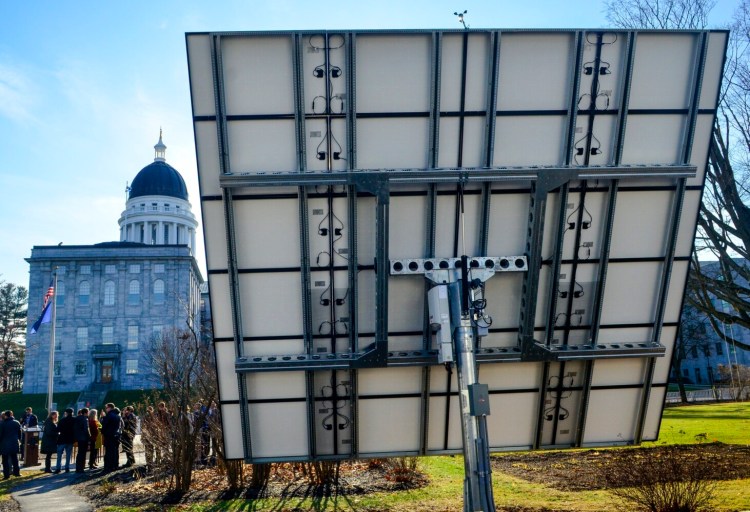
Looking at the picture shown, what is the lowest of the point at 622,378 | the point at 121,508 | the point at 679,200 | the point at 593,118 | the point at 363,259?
the point at 121,508

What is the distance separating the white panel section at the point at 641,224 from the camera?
31.3ft

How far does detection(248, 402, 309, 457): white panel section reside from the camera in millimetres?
10000

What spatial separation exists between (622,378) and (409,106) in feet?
18.1

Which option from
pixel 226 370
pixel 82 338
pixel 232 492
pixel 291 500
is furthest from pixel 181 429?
pixel 82 338

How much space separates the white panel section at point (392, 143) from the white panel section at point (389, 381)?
10.4 ft

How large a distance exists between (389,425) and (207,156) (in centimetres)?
493

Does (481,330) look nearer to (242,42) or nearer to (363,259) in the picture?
(363,259)

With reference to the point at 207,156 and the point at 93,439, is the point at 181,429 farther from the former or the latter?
the point at 207,156

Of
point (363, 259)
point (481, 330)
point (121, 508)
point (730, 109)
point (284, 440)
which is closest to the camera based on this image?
point (481, 330)

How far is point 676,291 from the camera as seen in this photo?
1000 cm

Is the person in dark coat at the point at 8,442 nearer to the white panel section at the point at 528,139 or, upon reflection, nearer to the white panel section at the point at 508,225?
the white panel section at the point at 508,225

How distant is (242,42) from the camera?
29.1 ft

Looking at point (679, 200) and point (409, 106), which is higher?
point (409, 106)

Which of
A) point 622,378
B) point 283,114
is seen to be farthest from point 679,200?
point 283,114
